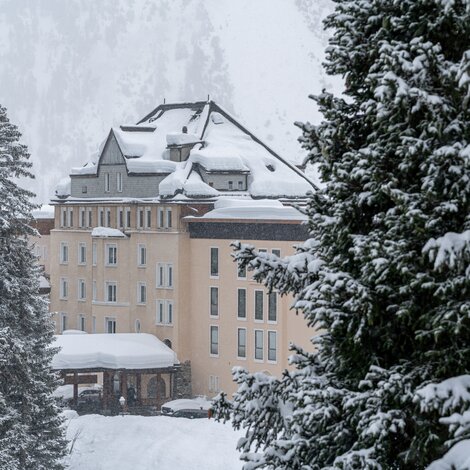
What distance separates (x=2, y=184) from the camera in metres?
28.1

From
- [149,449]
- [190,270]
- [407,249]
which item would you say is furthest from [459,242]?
[190,270]

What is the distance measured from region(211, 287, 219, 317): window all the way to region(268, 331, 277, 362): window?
203 inches

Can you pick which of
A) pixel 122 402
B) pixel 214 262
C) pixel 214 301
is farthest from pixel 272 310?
pixel 122 402

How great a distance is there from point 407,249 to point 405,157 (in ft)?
2.20

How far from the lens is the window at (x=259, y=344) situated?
2709 inches

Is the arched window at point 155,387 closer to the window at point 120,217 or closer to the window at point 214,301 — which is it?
the window at point 214,301

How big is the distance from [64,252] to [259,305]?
66.9 feet

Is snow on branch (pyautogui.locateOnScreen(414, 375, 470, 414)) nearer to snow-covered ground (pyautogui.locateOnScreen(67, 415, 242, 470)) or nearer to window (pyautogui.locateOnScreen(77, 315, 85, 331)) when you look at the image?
snow-covered ground (pyautogui.locateOnScreen(67, 415, 242, 470))

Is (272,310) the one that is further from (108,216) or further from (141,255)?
(108,216)

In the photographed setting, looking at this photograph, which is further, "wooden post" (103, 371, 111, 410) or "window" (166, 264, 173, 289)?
"window" (166, 264, 173, 289)

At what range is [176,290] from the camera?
7431cm

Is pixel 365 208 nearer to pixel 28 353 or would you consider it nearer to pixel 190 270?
pixel 28 353

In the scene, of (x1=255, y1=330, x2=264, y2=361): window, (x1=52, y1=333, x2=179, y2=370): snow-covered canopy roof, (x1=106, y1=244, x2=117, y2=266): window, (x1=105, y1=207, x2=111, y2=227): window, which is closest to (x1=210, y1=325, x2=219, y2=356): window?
(x1=52, y1=333, x2=179, y2=370): snow-covered canopy roof

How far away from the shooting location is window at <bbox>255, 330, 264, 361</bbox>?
68.8 m
